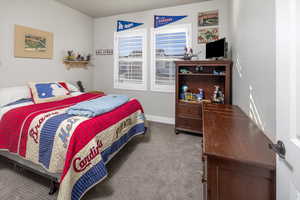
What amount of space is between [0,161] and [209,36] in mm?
4013

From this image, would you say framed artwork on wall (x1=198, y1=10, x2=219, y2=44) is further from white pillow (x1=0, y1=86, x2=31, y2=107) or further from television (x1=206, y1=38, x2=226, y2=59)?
white pillow (x1=0, y1=86, x2=31, y2=107)

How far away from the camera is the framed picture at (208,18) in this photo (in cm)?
313

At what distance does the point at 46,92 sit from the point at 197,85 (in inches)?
111

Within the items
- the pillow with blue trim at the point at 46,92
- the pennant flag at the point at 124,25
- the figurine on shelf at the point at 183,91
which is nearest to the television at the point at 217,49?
the figurine on shelf at the point at 183,91

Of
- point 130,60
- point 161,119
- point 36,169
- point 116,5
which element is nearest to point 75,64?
point 130,60

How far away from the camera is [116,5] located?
3.46 meters

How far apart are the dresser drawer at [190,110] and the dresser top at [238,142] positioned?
1328 millimetres

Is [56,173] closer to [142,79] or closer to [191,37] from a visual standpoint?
[142,79]

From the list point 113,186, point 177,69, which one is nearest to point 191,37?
point 177,69

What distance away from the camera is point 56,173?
1409 mm

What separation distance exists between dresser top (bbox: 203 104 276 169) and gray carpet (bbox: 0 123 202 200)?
0.73m

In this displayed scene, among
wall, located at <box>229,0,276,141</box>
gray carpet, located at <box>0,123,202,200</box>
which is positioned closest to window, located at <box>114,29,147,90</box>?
gray carpet, located at <box>0,123,202,200</box>

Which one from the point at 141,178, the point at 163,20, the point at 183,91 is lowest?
the point at 141,178

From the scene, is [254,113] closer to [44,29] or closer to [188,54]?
[188,54]
